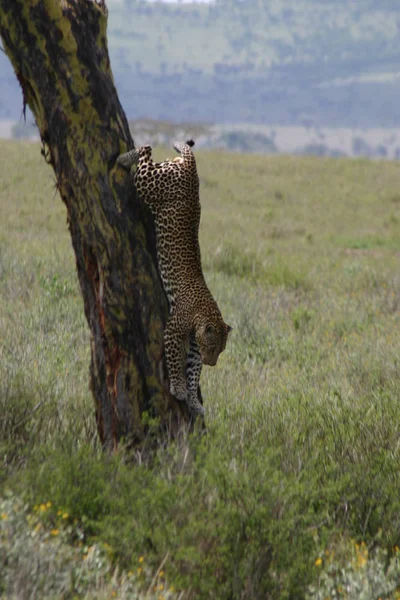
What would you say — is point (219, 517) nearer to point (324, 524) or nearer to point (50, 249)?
point (324, 524)

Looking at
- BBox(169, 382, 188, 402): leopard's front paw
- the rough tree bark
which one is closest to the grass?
BBox(169, 382, 188, 402): leopard's front paw

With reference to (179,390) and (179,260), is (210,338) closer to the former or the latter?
(179,390)

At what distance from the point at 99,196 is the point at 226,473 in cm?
142

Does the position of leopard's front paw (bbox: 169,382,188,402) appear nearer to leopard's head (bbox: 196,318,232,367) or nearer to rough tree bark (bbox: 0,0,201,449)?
rough tree bark (bbox: 0,0,201,449)

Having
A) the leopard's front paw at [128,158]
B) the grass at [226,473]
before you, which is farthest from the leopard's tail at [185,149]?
the grass at [226,473]

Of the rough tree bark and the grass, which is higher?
the rough tree bark

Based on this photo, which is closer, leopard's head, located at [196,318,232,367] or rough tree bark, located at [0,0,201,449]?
rough tree bark, located at [0,0,201,449]

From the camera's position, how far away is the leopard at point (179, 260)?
4.36 metres

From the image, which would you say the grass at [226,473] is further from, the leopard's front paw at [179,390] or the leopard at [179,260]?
the leopard at [179,260]

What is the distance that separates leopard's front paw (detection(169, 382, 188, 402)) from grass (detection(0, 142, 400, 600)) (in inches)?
8.7

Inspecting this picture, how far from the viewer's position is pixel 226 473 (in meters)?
3.87

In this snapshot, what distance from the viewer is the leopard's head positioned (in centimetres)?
437

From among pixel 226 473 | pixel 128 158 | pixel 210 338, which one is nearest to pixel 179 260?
pixel 210 338

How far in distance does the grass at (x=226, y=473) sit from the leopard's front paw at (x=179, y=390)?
0.73 ft
